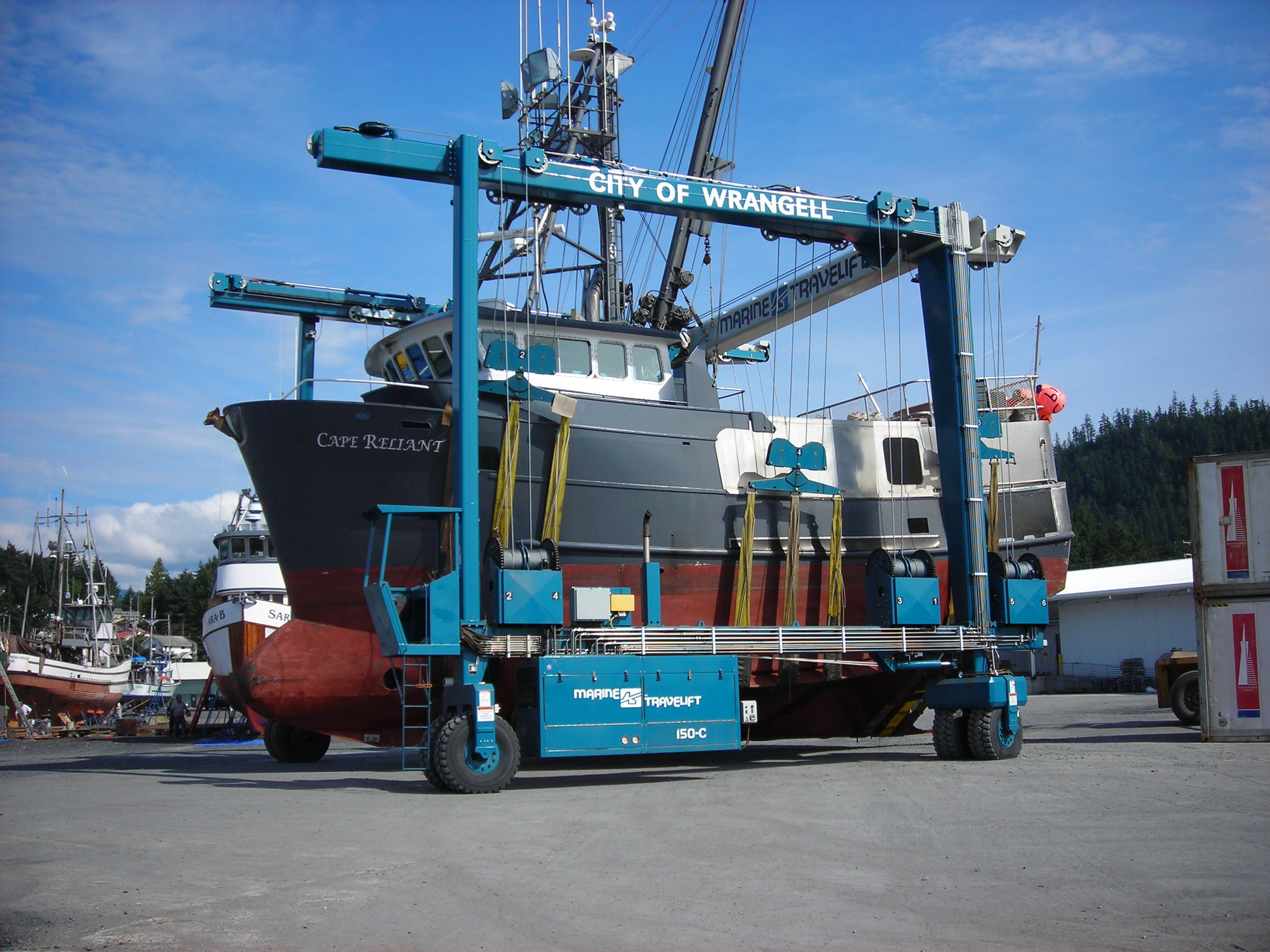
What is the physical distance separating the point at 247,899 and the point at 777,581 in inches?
407

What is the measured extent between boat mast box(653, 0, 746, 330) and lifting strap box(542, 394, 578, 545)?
633cm

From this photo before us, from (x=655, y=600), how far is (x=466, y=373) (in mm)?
3901

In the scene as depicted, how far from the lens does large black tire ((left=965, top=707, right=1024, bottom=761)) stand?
41.7 ft

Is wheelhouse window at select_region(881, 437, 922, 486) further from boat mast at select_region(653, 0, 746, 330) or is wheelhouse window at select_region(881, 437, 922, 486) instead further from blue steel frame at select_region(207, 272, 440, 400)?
blue steel frame at select_region(207, 272, 440, 400)

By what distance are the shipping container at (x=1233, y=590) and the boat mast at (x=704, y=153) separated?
9.40m

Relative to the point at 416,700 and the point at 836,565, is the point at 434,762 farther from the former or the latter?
the point at 836,565

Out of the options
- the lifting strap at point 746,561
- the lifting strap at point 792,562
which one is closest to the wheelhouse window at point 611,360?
the lifting strap at point 746,561

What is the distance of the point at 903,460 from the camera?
16391 millimetres

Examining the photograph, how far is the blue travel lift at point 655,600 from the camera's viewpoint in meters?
10.8

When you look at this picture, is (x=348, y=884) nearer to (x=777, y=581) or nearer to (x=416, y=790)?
(x=416, y=790)

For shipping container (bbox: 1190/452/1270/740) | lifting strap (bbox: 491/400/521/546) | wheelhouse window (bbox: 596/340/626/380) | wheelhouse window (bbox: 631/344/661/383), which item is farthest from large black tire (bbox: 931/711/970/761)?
wheelhouse window (bbox: 596/340/626/380)

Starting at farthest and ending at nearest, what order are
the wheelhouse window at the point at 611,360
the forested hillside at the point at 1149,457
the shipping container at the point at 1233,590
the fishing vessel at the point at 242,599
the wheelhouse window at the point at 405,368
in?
1. the forested hillside at the point at 1149,457
2. the fishing vessel at the point at 242,599
3. the wheelhouse window at the point at 405,368
4. the wheelhouse window at the point at 611,360
5. the shipping container at the point at 1233,590

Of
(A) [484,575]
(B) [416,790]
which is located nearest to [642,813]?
(B) [416,790]

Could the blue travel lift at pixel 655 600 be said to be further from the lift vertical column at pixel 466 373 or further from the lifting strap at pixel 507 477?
the lifting strap at pixel 507 477
